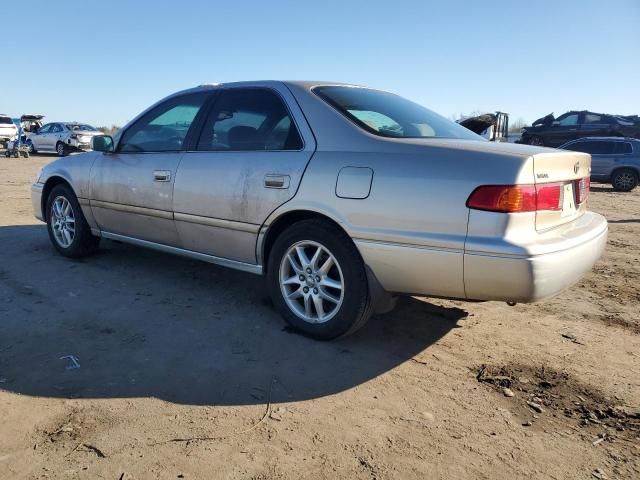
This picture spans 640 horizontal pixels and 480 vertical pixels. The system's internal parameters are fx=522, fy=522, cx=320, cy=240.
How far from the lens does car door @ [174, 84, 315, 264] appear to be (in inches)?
133

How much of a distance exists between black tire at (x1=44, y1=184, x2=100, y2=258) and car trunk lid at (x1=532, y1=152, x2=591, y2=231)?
4.06m

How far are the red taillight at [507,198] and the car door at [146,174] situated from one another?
7.78ft

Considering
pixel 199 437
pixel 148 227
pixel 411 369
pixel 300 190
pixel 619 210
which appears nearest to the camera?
pixel 199 437

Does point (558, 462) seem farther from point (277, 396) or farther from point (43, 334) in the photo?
point (43, 334)

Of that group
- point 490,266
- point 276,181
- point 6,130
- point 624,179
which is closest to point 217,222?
point 276,181

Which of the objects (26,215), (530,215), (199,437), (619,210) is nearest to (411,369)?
(530,215)

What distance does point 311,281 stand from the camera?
10.8 ft

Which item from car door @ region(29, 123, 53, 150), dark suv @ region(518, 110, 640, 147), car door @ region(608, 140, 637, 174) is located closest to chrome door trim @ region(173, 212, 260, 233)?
car door @ region(608, 140, 637, 174)

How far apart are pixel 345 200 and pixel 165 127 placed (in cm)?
207

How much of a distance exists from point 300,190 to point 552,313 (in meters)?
2.18

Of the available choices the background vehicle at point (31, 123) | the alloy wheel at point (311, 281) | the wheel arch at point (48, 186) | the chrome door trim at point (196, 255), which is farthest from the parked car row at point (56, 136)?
Answer: the alloy wheel at point (311, 281)

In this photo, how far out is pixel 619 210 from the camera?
10.2m

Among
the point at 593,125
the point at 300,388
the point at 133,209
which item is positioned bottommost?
the point at 300,388

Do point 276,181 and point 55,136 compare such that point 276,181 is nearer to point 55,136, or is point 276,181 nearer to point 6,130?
point 55,136
